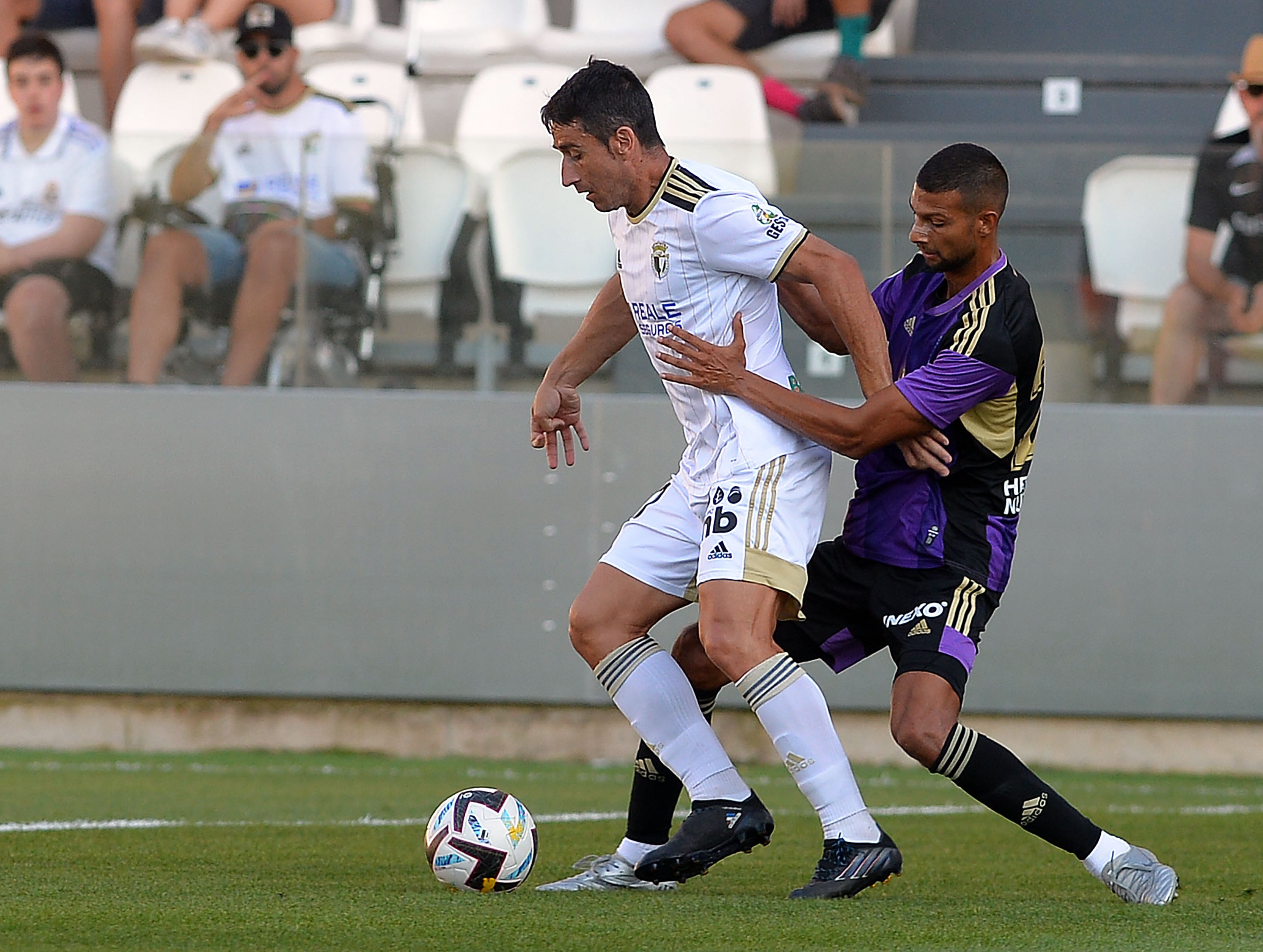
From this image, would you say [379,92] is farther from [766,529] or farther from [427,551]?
[766,529]

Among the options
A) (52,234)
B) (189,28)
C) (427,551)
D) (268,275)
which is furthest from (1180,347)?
(189,28)

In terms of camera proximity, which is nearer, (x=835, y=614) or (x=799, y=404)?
(x=799, y=404)

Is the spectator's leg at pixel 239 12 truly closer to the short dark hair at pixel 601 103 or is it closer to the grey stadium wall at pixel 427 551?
the grey stadium wall at pixel 427 551

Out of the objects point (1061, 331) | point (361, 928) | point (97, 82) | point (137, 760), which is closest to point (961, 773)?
point (361, 928)

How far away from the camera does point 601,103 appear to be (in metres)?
3.91

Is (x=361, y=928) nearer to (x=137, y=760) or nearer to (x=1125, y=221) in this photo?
(x=137, y=760)

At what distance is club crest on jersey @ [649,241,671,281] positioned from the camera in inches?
160

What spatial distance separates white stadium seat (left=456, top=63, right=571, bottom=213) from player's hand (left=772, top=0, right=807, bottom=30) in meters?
1.28

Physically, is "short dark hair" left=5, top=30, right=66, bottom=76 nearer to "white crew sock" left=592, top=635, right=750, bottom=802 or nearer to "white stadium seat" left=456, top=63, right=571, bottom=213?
"white stadium seat" left=456, top=63, right=571, bottom=213

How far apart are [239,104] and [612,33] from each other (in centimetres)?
276

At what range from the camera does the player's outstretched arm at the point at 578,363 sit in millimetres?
4516

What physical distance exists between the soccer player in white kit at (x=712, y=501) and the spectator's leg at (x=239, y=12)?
6286mm

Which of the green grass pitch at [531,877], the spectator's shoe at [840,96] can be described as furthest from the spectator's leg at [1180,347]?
the spectator's shoe at [840,96]

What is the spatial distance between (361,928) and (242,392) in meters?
5.24
